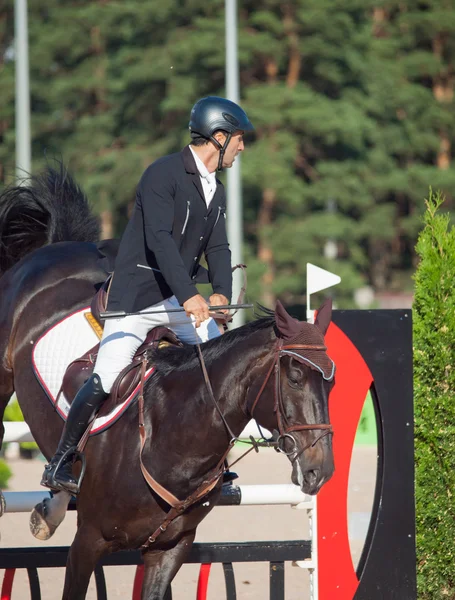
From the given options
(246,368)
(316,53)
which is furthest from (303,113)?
(246,368)

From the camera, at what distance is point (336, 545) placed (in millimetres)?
5156

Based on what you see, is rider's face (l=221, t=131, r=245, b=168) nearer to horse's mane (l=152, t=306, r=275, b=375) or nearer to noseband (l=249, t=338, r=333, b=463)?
horse's mane (l=152, t=306, r=275, b=375)

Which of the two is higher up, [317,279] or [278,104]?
[278,104]

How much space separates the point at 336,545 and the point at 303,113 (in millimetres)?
22145

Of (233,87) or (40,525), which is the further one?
(233,87)

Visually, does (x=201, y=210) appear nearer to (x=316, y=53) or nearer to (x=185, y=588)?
(x=185, y=588)

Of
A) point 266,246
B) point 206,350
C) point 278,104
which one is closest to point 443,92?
point 278,104

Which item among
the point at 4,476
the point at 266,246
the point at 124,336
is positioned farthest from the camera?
the point at 266,246

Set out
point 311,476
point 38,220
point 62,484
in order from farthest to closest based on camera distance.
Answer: point 38,220
point 62,484
point 311,476

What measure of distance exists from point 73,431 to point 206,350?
75 cm

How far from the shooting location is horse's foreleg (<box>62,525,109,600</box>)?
4.54 m

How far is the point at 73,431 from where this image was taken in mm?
4570

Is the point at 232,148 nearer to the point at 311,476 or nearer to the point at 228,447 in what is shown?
the point at 228,447

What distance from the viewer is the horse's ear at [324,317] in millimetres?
4223
